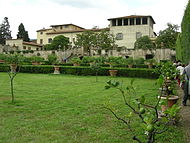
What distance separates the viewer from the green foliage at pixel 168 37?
32.9 metres

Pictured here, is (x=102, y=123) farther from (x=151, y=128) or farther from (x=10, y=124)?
(x=151, y=128)

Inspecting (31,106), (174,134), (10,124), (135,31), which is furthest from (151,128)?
(135,31)

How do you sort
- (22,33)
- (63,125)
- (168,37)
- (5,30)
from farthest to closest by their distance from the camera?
(5,30)
(22,33)
(168,37)
(63,125)

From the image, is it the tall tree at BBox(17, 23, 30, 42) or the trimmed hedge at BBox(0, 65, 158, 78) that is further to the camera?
the tall tree at BBox(17, 23, 30, 42)

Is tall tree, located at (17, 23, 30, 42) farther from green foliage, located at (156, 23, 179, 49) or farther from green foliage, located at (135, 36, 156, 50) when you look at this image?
Result: green foliage, located at (156, 23, 179, 49)

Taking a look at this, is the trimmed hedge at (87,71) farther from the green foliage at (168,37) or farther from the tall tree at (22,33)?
the tall tree at (22,33)

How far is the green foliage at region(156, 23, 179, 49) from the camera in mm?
32875

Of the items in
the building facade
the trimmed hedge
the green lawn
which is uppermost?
the building facade

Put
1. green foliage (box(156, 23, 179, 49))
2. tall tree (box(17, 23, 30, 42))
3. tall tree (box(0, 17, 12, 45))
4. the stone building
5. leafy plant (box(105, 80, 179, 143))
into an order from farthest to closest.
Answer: tall tree (box(0, 17, 12, 45))
tall tree (box(17, 23, 30, 42))
the stone building
green foliage (box(156, 23, 179, 49))
leafy plant (box(105, 80, 179, 143))

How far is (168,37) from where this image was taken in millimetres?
33219

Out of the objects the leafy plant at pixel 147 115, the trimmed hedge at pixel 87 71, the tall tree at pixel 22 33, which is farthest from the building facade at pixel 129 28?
the leafy plant at pixel 147 115

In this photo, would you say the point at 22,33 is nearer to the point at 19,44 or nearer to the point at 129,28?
the point at 19,44

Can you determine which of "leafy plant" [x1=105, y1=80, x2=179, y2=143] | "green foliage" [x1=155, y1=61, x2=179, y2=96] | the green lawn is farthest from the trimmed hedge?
"leafy plant" [x1=105, y1=80, x2=179, y2=143]

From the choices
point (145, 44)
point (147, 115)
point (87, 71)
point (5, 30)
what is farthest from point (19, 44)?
point (147, 115)
